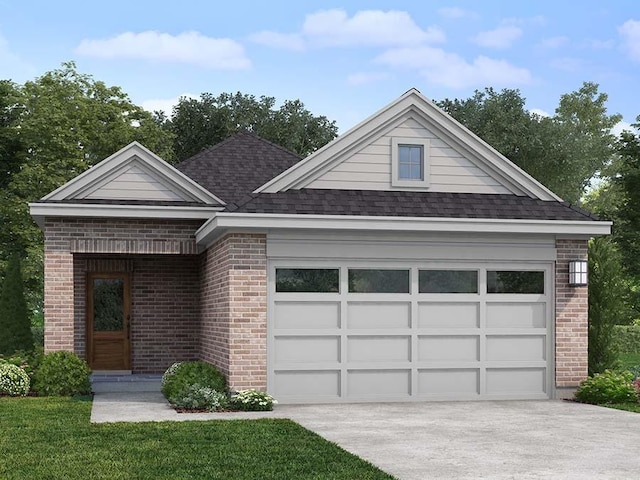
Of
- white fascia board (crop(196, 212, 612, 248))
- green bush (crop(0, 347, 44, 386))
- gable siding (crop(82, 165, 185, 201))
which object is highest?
gable siding (crop(82, 165, 185, 201))

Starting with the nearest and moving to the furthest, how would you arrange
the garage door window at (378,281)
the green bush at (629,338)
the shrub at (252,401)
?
the shrub at (252,401) → the garage door window at (378,281) → the green bush at (629,338)

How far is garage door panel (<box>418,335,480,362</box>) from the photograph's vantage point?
17.0 m

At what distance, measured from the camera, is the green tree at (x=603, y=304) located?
65.5 ft

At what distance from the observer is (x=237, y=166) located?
22.4 meters

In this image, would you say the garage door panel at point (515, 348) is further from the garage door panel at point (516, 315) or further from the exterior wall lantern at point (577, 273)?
the exterior wall lantern at point (577, 273)

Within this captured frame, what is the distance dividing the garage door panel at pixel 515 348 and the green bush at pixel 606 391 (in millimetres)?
994

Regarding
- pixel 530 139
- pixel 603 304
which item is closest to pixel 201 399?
pixel 603 304

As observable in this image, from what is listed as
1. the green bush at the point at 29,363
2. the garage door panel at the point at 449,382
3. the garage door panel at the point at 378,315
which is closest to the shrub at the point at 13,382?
the green bush at the point at 29,363

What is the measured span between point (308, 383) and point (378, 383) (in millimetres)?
1274

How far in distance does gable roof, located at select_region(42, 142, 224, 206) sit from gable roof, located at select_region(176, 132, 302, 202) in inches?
54.9

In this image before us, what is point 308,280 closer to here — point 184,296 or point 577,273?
point 577,273

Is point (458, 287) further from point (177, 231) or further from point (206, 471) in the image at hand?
point (206, 471)

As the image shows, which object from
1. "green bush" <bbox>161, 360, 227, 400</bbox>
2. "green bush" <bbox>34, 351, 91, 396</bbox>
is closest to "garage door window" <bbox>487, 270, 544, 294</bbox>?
"green bush" <bbox>161, 360, 227, 400</bbox>

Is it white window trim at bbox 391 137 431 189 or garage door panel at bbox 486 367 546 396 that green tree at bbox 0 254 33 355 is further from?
garage door panel at bbox 486 367 546 396
